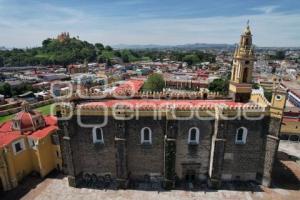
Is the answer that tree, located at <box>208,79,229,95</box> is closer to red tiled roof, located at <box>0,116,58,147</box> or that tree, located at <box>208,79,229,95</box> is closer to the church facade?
the church facade

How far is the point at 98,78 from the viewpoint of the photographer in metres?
105

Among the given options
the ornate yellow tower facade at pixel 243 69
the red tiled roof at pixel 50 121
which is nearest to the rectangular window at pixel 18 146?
the red tiled roof at pixel 50 121

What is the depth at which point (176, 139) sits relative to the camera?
1005 inches

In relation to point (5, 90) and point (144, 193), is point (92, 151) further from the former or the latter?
point (5, 90)

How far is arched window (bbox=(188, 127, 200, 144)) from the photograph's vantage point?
2552cm

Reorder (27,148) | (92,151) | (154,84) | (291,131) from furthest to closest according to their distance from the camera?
(154,84) → (291,131) → (27,148) → (92,151)

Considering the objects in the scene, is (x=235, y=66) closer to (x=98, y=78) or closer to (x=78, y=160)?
(x=78, y=160)

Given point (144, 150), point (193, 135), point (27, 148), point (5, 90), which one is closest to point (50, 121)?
point (27, 148)

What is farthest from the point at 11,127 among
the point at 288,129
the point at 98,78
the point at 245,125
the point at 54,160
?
the point at 98,78

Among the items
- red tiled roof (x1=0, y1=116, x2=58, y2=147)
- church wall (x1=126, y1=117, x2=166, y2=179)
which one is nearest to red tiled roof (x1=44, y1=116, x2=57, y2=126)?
red tiled roof (x1=0, y1=116, x2=58, y2=147)

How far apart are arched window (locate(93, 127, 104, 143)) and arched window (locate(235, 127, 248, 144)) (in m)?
15.8

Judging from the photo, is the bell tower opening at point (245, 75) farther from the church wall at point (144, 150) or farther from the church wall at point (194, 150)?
the church wall at point (144, 150)

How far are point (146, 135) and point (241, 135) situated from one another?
437 inches

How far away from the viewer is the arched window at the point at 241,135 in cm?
2554
